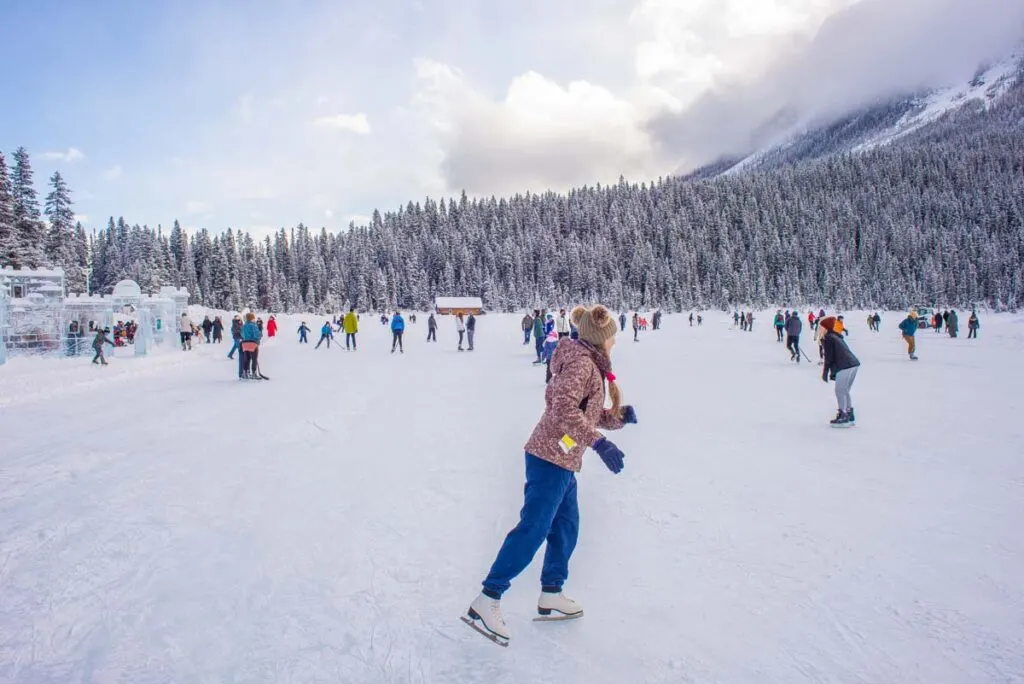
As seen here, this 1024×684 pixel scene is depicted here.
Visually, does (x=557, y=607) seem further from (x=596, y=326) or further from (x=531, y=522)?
(x=596, y=326)

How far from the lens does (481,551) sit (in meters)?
3.82

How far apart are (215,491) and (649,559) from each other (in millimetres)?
3992

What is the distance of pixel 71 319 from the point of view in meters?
21.1

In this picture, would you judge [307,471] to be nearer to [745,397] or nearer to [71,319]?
[745,397]

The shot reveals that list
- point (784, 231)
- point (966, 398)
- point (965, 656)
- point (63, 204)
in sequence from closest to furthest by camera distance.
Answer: point (965, 656) < point (966, 398) < point (63, 204) < point (784, 231)

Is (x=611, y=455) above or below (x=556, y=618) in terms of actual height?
above

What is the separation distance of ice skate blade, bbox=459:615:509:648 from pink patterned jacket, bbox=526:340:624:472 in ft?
3.05

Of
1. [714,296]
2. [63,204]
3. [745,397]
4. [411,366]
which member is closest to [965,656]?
[745,397]

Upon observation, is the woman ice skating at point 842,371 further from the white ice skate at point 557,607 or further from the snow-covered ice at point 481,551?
the white ice skate at point 557,607

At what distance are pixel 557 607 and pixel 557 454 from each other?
89cm

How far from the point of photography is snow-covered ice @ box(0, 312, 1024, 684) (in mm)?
2609

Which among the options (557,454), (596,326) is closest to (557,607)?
Result: (557,454)

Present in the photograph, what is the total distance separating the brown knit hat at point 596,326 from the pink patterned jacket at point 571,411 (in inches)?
2.6

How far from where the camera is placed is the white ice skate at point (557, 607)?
2924mm
